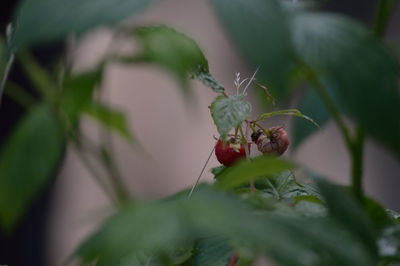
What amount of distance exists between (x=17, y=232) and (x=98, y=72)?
64.0 inches

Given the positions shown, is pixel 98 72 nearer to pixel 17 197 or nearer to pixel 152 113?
pixel 17 197

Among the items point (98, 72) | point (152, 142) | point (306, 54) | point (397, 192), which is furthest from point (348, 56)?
point (397, 192)

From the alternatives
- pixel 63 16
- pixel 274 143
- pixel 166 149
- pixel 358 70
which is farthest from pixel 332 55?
pixel 166 149

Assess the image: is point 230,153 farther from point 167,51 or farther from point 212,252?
point 167,51

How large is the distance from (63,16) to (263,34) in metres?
0.08

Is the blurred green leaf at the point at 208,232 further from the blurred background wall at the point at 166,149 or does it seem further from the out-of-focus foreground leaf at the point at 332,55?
the blurred background wall at the point at 166,149

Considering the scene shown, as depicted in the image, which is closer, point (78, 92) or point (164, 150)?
point (78, 92)

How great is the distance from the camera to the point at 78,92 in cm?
25

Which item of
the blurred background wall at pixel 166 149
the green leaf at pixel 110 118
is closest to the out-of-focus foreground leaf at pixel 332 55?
the green leaf at pixel 110 118

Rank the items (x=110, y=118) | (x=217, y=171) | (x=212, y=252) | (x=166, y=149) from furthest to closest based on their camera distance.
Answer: (x=166, y=149) → (x=217, y=171) → (x=212, y=252) → (x=110, y=118)

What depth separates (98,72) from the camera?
9.6 inches

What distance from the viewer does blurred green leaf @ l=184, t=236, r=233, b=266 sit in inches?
15.4

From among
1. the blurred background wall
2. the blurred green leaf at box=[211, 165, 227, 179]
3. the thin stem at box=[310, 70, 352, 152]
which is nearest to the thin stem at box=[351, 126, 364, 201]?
the thin stem at box=[310, 70, 352, 152]

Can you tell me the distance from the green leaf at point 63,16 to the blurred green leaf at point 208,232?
8 cm
